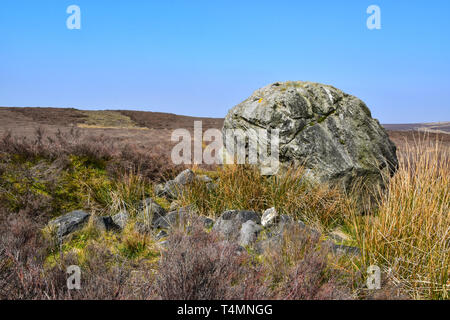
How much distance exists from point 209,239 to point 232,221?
1053mm

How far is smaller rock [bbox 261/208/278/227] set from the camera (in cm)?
425

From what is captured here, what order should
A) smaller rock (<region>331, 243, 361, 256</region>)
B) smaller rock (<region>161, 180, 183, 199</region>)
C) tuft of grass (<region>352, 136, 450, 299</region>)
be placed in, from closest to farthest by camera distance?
1. tuft of grass (<region>352, 136, 450, 299</region>)
2. smaller rock (<region>331, 243, 361, 256</region>)
3. smaller rock (<region>161, 180, 183, 199</region>)

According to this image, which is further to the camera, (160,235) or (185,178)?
(185,178)

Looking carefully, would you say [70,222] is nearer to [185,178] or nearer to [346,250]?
[185,178]

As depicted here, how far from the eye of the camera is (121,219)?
459 cm

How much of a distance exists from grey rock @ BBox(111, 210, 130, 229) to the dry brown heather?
0.70 feet

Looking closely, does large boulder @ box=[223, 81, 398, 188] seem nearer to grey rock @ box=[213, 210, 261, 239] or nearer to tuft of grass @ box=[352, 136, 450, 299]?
grey rock @ box=[213, 210, 261, 239]

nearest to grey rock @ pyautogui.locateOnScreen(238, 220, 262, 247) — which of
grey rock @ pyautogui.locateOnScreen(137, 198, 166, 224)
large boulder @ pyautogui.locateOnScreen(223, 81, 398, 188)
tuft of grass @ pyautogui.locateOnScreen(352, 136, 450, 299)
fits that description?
tuft of grass @ pyautogui.locateOnScreen(352, 136, 450, 299)

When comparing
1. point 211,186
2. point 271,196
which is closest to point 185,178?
point 211,186

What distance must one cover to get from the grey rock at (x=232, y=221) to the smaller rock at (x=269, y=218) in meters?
0.08

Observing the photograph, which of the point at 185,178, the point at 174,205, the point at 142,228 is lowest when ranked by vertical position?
the point at 142,228
